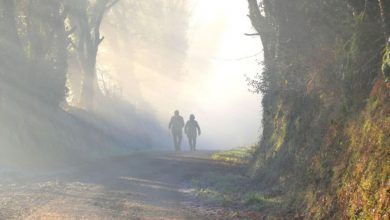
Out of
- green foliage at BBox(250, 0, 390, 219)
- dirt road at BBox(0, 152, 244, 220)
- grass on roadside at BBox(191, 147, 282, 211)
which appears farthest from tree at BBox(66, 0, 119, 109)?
green foliage at BBox(250, 0, 390, 219)

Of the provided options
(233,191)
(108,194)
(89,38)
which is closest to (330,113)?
(233,191)

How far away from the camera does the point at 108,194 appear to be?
41.1ft

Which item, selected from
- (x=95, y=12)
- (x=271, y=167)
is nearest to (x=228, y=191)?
(x=271, y=167)

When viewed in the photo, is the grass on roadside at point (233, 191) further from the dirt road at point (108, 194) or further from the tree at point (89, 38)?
Result: the tree at point (89, 38)

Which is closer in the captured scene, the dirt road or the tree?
the dirt road

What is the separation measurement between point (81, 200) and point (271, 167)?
4917 mm

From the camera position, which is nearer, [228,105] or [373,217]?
[373,217]

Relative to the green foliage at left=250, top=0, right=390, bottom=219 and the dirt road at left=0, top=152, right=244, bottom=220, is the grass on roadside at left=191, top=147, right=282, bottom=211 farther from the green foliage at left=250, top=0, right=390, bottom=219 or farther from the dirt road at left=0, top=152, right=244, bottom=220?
the dirt road at left=0, top=152, right=244, bottom=220

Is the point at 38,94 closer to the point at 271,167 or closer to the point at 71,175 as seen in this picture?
the point at 71,175

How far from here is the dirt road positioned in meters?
10.1

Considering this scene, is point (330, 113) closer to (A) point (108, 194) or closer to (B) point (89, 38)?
(A) point (108, 194)

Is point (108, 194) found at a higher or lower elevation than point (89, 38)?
lower

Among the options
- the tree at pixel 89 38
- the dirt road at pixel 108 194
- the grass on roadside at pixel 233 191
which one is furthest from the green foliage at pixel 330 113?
the tree at pixel 89 38

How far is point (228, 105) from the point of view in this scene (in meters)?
129
